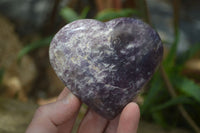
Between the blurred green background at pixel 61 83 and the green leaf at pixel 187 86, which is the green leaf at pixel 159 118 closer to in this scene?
the blurred green background at pixel 61 83

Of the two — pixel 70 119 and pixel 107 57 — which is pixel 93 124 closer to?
pixel 70 119

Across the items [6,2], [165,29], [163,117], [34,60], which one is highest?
[6,2]

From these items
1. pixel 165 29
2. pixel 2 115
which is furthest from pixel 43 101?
pixel 165 29

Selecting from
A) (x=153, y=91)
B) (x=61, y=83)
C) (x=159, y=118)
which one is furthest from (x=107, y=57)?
(x=61, y=83)

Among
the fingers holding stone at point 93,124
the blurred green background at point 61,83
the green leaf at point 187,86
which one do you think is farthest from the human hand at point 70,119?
the green leaf at point 187,86

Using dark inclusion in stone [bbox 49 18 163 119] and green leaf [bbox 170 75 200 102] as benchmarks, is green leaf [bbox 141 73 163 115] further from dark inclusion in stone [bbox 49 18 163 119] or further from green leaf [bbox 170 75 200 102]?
dark inclusion in stone [bbox 49 18 163 119]

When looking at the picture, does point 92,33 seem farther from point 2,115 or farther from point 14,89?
point 14,89
